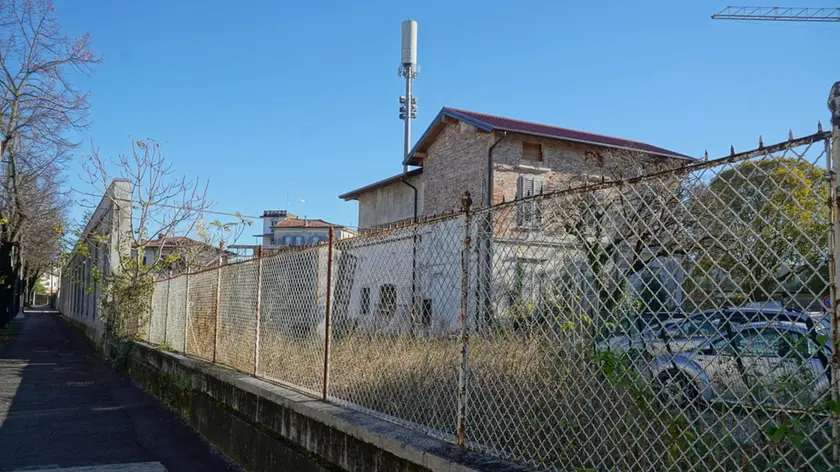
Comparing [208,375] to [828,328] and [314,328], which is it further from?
[828,328]

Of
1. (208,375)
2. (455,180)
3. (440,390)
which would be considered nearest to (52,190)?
(455,180)

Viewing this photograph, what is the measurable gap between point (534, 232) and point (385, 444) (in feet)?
5.11

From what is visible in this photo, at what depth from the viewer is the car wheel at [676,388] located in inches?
94.5

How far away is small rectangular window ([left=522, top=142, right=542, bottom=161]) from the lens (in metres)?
23.8

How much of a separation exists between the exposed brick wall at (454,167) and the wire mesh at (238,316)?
623 inches

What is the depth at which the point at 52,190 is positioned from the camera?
28.4m

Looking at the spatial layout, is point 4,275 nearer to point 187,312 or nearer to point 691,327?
point 187,312

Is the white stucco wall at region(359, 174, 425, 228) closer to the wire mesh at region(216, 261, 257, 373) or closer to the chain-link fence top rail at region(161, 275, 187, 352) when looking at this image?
the chain-link fence top rail at region(161, 275, 187, 352)

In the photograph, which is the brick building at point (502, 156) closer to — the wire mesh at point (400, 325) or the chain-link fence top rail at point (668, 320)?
the wire mesh at point (400, 325)

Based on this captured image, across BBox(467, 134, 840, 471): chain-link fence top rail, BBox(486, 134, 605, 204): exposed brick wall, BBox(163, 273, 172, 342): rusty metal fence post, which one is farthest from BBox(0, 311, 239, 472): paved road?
BBox(486, 134, 605, 204): exposed brick wall

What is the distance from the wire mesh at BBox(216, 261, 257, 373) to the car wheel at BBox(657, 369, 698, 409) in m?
4.77

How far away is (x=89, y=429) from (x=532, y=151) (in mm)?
18921

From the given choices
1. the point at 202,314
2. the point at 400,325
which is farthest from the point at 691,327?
the point at 202,314

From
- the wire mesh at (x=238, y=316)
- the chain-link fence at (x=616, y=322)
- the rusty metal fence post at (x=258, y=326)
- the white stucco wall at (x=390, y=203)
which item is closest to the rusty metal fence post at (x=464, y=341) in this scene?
the chain-link fence at (x=616, y=322)
